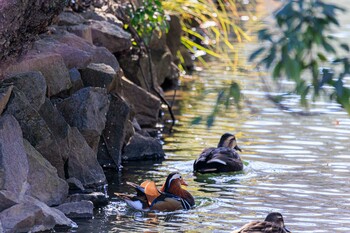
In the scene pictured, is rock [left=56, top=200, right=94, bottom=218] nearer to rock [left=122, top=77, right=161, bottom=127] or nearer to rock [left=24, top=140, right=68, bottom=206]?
rock [left=24, top=140, right=68, bottom=206]

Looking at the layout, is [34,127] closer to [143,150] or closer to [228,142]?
[143,150]

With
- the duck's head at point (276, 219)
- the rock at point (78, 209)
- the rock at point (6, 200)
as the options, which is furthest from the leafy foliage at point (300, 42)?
the rock at point (78, 209)

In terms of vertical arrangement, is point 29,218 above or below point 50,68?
below

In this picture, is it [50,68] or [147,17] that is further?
[147,17]

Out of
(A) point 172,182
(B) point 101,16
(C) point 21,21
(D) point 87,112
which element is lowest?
(A) point 172,182

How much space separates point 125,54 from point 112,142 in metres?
4.01

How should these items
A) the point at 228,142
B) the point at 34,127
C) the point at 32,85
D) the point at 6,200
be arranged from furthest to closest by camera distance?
the point at 228,142
the point at 32,85
the point at 34,127
the point at 6,200

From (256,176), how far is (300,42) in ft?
29.7

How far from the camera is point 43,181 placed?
11570 millimetres

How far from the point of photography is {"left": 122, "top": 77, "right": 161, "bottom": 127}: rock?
1736 centimetres

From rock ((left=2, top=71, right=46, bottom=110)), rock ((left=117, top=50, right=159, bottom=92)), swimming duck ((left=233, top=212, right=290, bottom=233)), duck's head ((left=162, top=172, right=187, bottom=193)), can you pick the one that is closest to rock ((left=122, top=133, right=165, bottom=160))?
duck's head ((left=162, top=172, right=187, bottom=193))

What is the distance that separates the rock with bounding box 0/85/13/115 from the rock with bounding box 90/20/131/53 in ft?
16.9

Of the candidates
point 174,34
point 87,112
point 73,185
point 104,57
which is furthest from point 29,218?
point 174,34

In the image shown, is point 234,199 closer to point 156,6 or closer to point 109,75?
point 109,75
